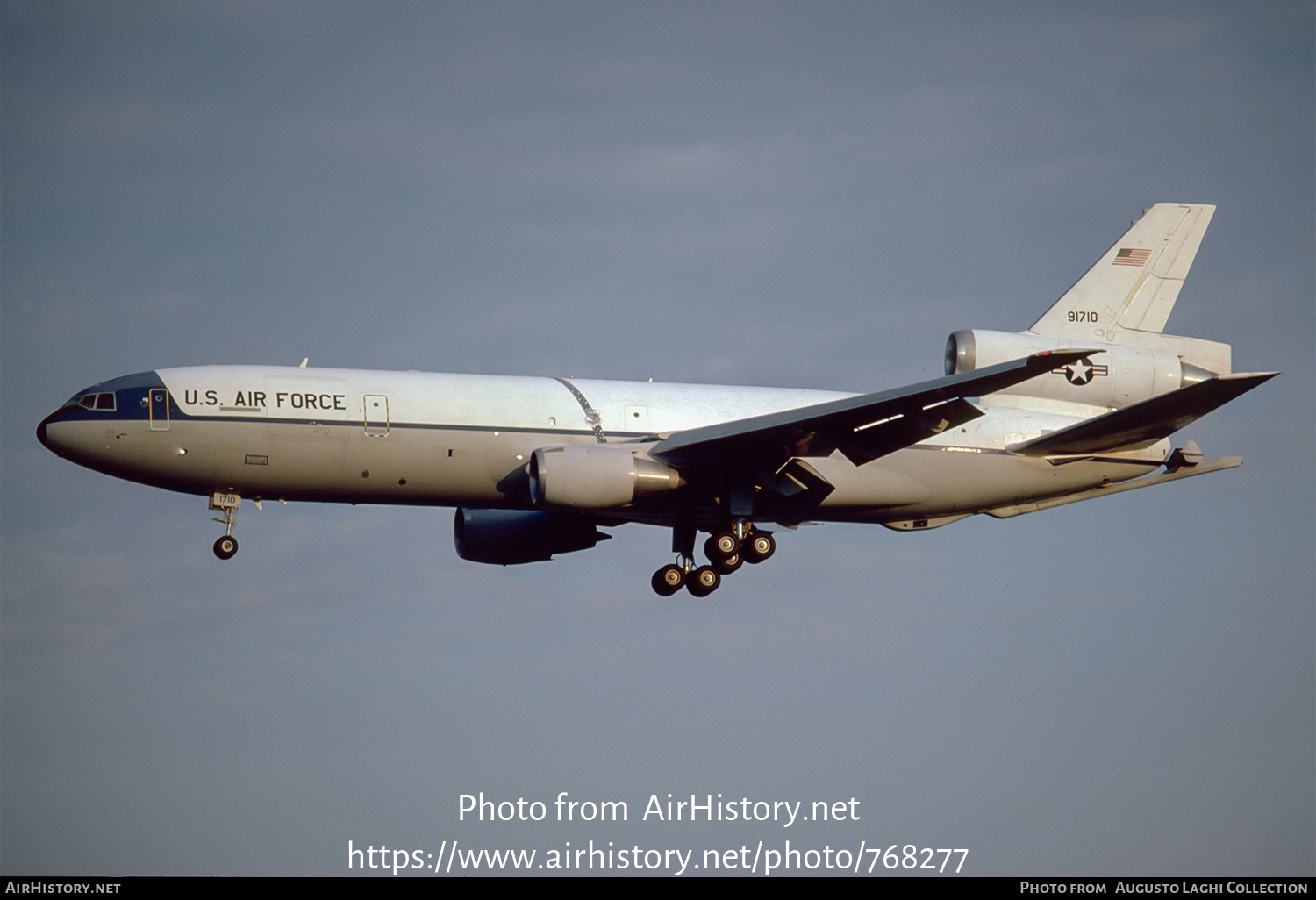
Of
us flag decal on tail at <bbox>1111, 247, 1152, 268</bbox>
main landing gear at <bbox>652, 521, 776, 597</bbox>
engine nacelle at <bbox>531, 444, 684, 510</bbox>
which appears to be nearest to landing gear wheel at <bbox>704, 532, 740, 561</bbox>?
main landing gear at <bbox>652, 521, 776, 597</bbox>

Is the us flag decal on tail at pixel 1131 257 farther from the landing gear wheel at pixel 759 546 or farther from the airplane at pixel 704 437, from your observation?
the landing gear wheel at pixel 759 546

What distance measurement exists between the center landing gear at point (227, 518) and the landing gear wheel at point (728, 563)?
12674 mm

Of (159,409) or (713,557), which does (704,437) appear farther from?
(159,409)

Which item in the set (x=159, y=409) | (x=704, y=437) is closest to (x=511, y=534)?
(x=704, y=437)

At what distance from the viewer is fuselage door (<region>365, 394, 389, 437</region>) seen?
36.5 metres

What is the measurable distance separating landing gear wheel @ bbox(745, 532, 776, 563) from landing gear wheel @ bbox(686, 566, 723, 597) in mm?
1091

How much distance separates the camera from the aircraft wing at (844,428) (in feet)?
112

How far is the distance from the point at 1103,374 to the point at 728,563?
1165 cm

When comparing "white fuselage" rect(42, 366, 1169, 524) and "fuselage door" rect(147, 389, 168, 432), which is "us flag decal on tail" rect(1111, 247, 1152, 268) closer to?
"white fuselage" rect(42, 366, 1169, 524)

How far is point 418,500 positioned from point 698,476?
281 inches

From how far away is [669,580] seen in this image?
135 feet

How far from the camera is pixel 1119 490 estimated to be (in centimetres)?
4169
